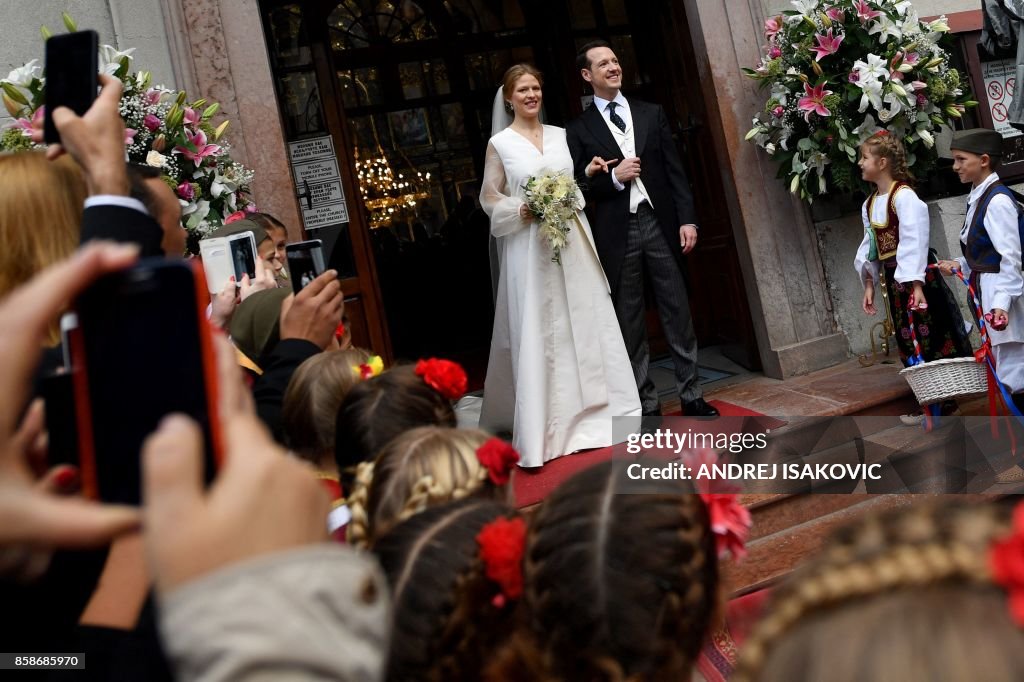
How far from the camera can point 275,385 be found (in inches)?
83.6

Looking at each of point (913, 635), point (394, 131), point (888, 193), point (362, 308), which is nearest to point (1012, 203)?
point (888, 193)

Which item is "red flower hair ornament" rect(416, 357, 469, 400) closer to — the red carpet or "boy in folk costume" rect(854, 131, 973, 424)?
the red carpet

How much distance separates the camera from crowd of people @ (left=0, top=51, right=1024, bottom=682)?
64 centimetres

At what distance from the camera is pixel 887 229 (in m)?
5.00

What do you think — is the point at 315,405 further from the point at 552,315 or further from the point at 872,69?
the point at 872,69

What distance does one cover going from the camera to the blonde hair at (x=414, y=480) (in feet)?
5.35

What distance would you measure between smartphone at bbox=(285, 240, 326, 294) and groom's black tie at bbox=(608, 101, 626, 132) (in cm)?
278

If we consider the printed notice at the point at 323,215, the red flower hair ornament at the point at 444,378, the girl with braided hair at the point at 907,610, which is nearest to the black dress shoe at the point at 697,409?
the printed notice at the point at 323,215

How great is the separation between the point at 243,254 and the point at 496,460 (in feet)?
5.35

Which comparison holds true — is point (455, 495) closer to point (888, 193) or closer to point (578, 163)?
point (578, 163)

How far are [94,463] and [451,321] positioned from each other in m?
9.08

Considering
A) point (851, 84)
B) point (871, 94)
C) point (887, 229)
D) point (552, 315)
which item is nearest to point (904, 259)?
point (887, 229)

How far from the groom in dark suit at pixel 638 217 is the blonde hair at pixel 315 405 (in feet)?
9.16

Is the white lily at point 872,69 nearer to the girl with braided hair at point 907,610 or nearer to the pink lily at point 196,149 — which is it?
the pink lily at point 196,149
